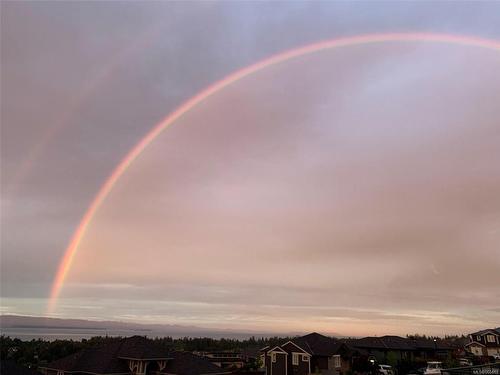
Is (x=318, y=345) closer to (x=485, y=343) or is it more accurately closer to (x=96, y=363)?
(x=96, y=363)

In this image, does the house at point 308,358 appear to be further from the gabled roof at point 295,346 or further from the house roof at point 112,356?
the house roof at point 112,356

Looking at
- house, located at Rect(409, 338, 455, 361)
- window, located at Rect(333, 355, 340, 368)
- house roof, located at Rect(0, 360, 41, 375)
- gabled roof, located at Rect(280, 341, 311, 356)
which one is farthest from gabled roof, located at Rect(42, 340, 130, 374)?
house, located at Rect(409, 338, 455, 361)

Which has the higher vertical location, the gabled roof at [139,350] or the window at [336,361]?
the gabled roof at [139,350]

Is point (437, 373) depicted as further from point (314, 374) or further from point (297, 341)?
point (297, 341)

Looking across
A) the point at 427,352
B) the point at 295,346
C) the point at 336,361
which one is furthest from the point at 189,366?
the point at 427,352

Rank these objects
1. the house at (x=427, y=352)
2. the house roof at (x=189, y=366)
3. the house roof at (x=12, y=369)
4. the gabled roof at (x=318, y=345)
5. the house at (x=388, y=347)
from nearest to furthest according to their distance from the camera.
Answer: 1. the house roof at (x=12, y=369)
2. the house roof at (x=189, y=366)
3. the gabled roof at (x=318, y=345)
4. the house at (x=388, y=347)
5. the house at (x=427, y=352)

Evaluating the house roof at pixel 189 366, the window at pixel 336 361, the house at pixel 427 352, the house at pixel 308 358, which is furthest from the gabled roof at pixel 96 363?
the house at pixel 427 352
